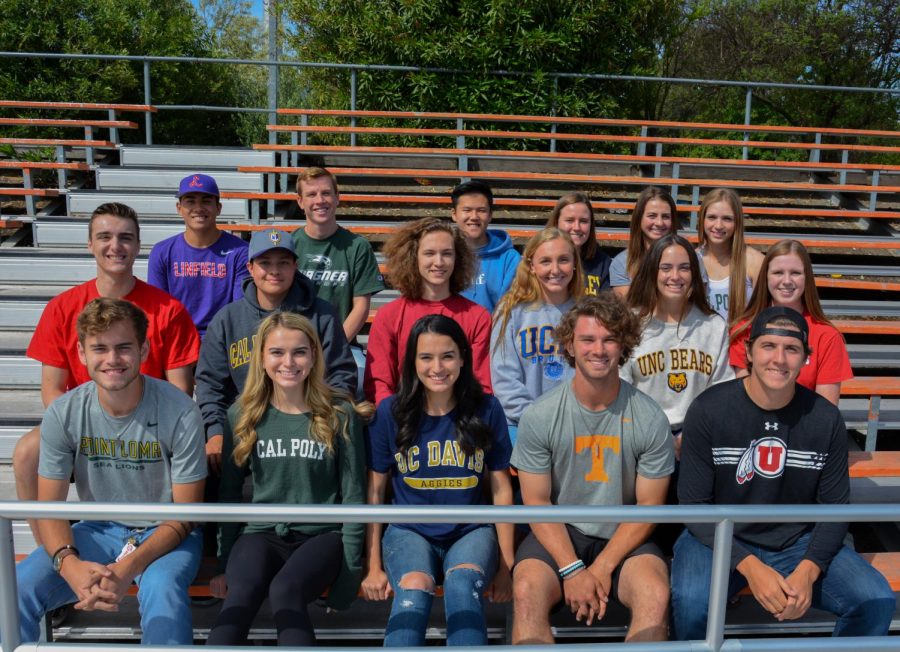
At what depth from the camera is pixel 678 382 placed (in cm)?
331

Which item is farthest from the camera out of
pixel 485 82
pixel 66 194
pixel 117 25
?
pixel 117 25

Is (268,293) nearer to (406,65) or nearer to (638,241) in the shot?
(638,241)

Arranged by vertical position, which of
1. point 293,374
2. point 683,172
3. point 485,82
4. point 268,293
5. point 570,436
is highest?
point 485,82

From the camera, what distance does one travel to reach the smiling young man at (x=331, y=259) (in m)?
4.04

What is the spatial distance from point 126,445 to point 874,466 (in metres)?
3.50

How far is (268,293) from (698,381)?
1.87 m

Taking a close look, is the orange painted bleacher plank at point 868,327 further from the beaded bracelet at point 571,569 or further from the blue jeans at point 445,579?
the blue jeans at point 445,579

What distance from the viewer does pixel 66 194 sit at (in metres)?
6.97

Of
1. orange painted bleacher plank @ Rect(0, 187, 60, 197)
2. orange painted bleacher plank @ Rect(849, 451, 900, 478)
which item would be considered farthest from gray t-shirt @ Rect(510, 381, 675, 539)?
orange painted bleacher plank @ Rect(0, 187, 60, 197)

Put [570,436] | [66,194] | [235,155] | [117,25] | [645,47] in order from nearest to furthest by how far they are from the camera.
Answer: [570,436], [66,194], [235,155], [645,47], [117,25]

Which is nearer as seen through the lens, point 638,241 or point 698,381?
point 698,381

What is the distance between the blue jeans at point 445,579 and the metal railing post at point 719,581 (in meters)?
0.72

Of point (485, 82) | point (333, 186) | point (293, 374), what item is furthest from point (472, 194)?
point (485, 82)

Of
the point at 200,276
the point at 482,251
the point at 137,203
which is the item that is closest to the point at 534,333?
the point at 482,251
